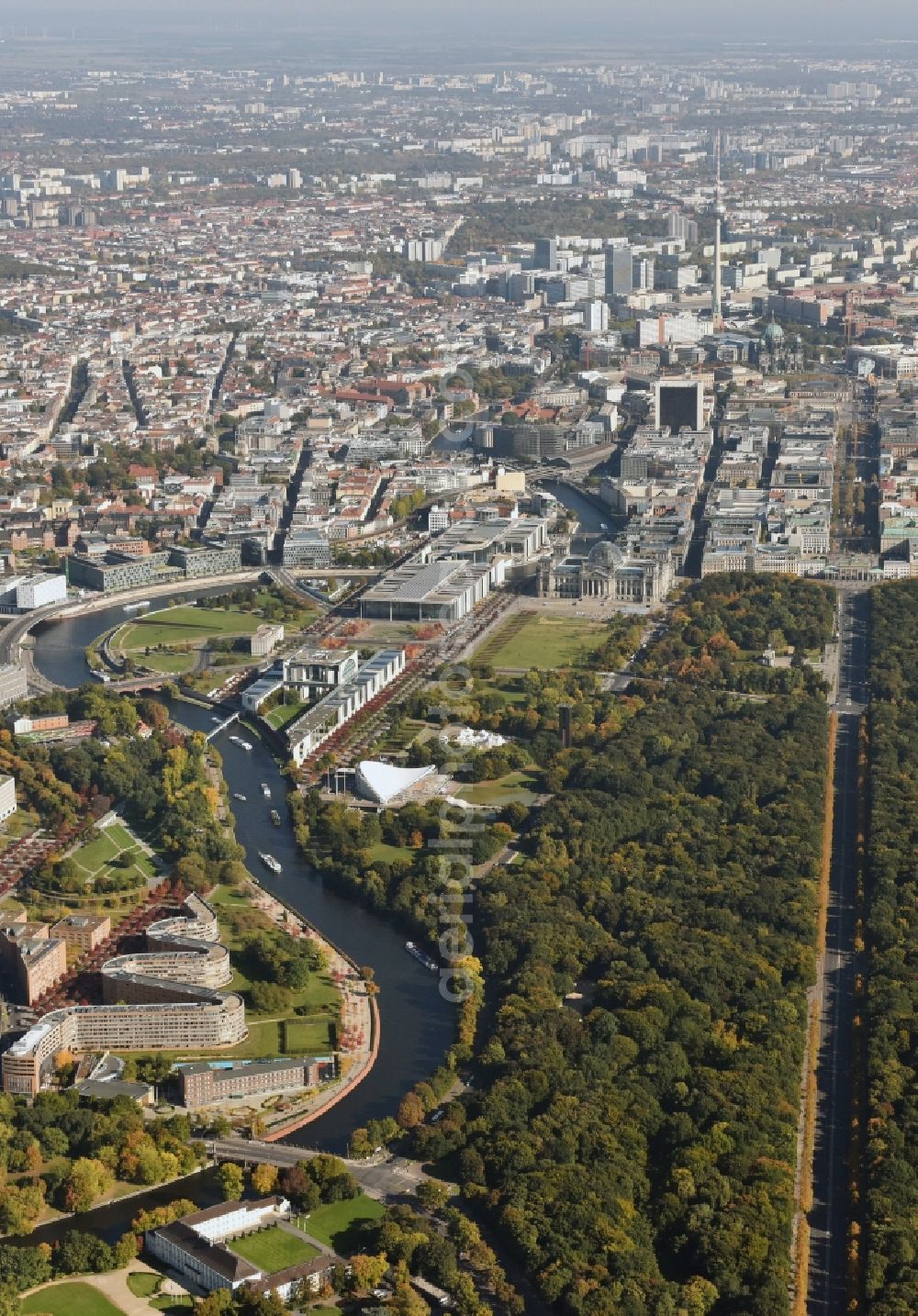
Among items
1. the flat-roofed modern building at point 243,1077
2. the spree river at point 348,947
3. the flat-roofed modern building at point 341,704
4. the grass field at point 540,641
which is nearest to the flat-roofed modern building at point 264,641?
the flat-roofed modern building at point 341,704

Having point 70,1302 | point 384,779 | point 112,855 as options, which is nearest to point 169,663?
point 384,779

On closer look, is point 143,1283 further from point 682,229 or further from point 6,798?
point 682,229

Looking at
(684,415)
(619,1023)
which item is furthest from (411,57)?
(619,1023)

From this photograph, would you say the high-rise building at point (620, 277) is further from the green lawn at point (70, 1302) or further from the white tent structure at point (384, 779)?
the green lawn at point (70, 1302)

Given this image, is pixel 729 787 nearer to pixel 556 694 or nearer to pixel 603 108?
pixel 556 694

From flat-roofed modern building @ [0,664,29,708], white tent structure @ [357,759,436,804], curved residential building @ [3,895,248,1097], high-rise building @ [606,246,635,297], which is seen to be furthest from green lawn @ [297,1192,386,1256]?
high-rise building @ [606,246,635,297]

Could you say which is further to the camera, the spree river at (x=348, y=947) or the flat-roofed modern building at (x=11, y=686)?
the flat-roofed modern building at (x=11, y=686)
